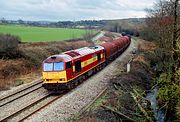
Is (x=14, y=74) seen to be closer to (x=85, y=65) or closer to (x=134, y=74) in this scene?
(x=85, y=65)

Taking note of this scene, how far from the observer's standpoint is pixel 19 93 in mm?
25078

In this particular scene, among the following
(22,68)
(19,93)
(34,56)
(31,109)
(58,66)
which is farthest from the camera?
(34,56)

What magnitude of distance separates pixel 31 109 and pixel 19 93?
5.17 metres

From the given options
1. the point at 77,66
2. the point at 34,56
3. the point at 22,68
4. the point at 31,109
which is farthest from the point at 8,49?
the point at 31,109

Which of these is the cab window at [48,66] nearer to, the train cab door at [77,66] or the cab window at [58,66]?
the cab window at [58,66]

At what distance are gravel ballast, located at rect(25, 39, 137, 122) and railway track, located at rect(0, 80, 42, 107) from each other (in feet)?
10.9

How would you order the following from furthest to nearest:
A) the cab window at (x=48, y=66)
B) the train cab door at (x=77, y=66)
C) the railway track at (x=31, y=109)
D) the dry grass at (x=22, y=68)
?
the dry grass at (x=22, y=68) → the train cab door at (x=77, y=66) → the cab window at (x=48, y=66) → the railway track at (x=31, y=109)

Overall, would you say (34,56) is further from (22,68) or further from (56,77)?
(56,77)

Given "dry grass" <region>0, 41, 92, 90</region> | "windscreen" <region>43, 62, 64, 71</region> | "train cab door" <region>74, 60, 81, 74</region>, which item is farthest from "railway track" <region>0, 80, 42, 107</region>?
"train cab door" <region>74, 60, 81, 74</region>

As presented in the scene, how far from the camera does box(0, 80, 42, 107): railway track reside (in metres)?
22.6

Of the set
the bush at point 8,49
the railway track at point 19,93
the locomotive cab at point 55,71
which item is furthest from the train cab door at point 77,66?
the bush at point 8,49

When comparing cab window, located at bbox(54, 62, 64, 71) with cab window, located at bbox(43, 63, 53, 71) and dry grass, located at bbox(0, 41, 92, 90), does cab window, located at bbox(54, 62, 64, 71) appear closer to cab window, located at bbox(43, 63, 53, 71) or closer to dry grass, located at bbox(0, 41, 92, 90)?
cab window, located at bbox(43, 63, 53, 71)

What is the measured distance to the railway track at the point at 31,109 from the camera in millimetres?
18497

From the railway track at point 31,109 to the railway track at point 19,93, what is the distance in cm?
200
